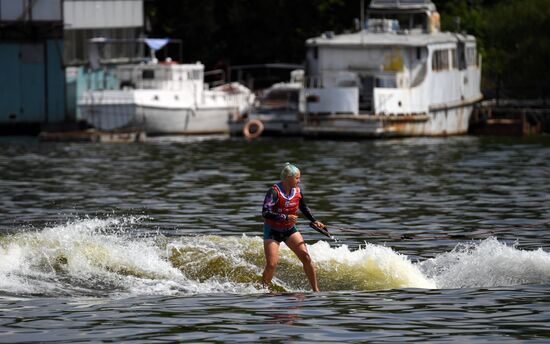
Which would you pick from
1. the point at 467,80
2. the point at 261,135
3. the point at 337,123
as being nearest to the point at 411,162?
the point at 337,123

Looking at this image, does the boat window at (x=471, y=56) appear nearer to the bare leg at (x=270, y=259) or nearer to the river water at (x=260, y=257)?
the river water at (x=260, y=257)

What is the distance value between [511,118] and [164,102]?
15.3m

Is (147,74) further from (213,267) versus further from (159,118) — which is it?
(213,267)

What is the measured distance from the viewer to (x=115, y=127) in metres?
63.3

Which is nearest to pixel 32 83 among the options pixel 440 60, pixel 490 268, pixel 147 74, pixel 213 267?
pixel 147 74

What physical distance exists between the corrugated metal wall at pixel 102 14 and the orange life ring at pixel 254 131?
10.1 m

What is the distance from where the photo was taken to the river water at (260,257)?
61.5 ft

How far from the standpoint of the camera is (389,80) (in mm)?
62469

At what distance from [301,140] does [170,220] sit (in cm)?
2985

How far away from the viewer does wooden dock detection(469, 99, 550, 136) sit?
63.7 m

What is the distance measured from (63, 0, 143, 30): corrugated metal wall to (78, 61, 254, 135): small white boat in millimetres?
3296

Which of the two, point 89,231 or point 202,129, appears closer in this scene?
point 89,231

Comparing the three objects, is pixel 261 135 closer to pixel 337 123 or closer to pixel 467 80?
pixel 337 123

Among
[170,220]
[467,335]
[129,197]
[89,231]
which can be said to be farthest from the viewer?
[129,197]
